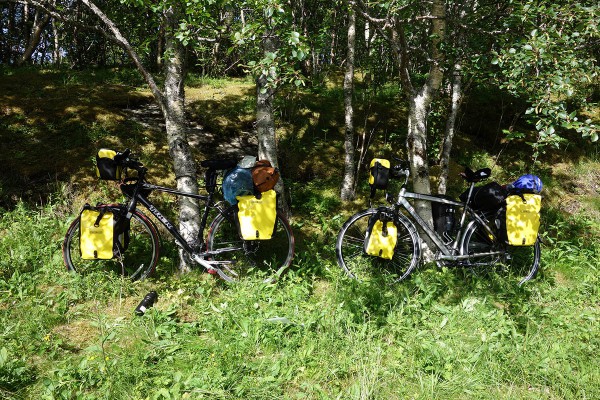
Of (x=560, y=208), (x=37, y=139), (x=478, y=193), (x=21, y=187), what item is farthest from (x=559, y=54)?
(x=37, y=139)

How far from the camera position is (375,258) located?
5293 mm

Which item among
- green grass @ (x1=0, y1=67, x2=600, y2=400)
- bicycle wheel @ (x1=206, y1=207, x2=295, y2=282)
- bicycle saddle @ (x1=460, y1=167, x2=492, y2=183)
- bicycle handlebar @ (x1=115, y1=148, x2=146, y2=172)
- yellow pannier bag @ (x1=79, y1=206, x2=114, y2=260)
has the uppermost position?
bicycle handlebar @ (x1=115, y1=148, x2=146, y2=172)

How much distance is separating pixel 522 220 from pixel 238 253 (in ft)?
12.8

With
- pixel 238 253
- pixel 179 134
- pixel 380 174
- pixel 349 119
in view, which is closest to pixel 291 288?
pixel 238 253

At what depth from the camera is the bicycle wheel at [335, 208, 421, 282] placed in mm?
5031

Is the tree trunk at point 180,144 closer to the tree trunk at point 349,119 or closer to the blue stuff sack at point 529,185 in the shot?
the tree trunk at point 349,119

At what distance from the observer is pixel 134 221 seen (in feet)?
17.9

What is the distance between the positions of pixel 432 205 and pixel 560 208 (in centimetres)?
419

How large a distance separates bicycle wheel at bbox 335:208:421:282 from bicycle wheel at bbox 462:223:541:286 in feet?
2.57

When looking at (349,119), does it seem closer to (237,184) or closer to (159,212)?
(237,184)

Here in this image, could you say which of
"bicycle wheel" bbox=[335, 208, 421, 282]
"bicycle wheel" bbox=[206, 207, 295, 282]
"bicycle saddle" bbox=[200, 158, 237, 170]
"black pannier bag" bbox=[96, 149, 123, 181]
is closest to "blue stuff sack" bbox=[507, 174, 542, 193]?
"bicycle wheel" bbox=[335, 208, 421, 282]

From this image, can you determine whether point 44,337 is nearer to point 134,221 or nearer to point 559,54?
point 134,221

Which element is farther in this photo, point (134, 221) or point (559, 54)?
point (134, 221)

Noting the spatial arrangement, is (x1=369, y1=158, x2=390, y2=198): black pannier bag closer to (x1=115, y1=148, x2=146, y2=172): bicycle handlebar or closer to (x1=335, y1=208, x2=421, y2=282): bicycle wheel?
A: (x1=335, y1=208, x2=421, y2=282): bicycle wheel
